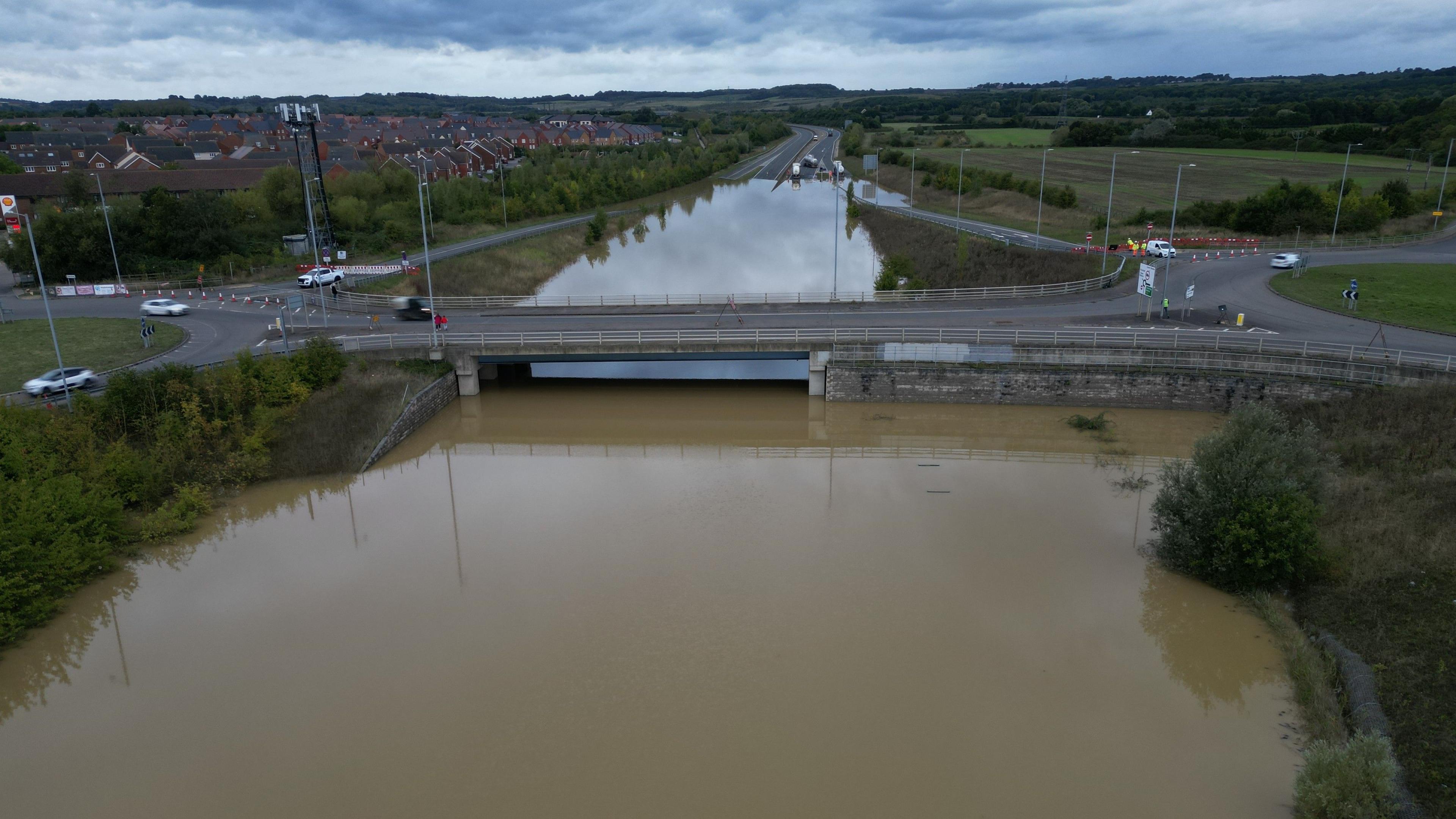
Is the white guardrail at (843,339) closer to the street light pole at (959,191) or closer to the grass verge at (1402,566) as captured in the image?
the grass verge at (1402,566)

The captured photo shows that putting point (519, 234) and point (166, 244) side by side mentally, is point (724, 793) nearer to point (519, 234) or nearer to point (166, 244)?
point (166, 244)

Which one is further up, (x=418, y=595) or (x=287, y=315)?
(x=287, y=315)

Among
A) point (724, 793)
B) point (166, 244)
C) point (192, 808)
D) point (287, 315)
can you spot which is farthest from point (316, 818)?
point (166, 244)

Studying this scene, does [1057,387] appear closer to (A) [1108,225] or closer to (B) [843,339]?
(B) [843,339]

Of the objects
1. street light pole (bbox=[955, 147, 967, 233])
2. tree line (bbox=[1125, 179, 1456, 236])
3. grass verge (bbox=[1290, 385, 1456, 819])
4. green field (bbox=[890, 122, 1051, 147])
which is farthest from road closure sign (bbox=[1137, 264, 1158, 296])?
green field (bbox=[890, 122, 1051, 147])

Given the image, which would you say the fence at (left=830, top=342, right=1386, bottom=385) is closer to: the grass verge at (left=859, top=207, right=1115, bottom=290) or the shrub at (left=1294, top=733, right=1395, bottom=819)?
the grass verge at (left=859, top=207, right=1115, bottom=290)

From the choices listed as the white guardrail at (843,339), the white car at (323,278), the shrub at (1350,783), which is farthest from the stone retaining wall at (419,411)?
the shrub at (1350,783)
